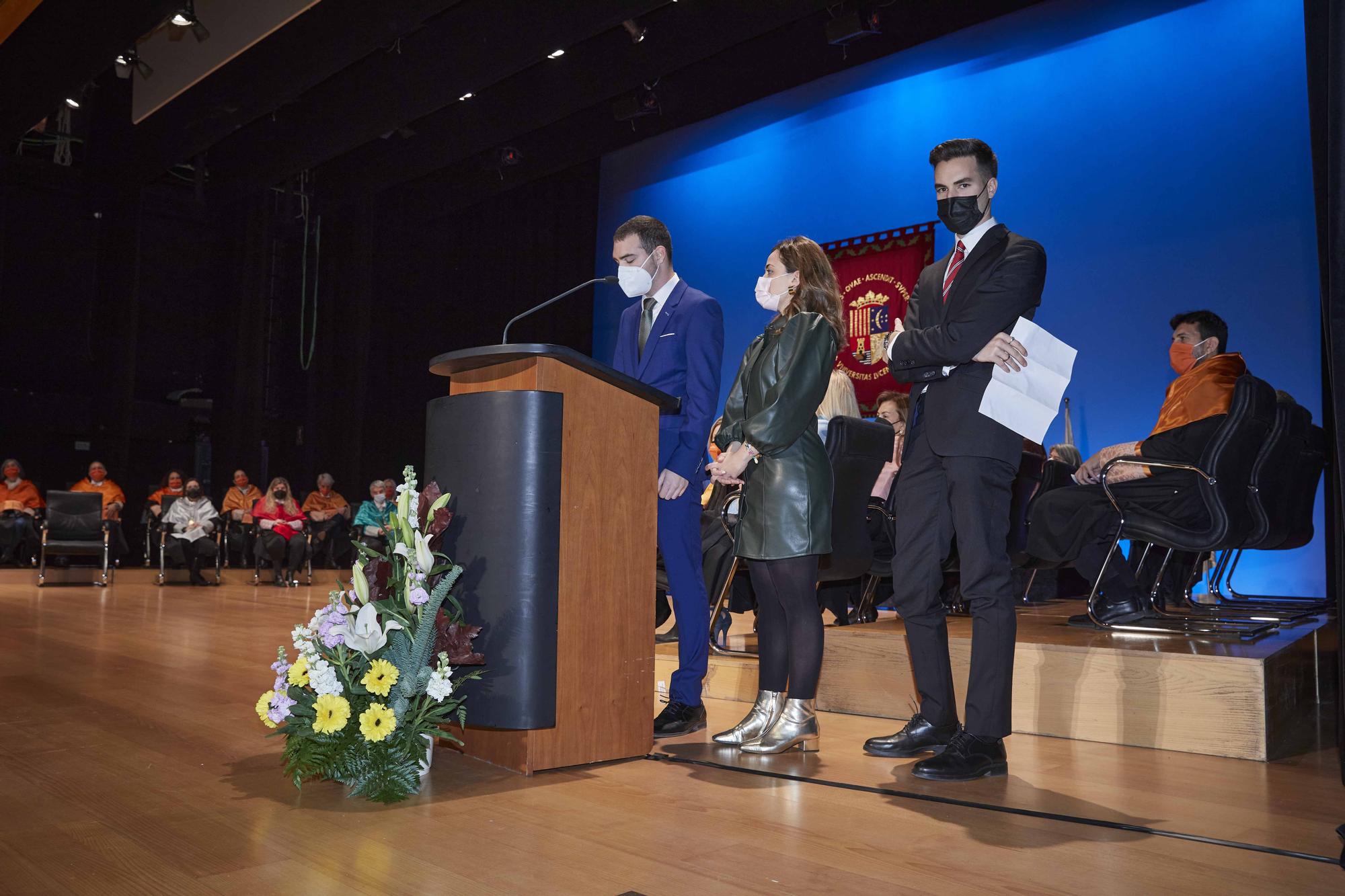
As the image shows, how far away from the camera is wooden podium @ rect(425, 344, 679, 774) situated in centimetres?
221

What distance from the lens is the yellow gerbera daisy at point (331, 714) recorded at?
197 cm

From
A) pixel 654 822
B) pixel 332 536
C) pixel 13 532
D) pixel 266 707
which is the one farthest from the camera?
pixel 332 536

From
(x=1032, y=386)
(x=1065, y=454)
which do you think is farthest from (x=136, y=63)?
(x=1032, y=386)

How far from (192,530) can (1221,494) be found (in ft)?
28.2

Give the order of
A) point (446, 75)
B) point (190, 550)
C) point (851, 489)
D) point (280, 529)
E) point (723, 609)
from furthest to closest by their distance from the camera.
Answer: point (280, 529) < point (190, 550) < point (446, 75) < point (723, 609) < point (851, 489)

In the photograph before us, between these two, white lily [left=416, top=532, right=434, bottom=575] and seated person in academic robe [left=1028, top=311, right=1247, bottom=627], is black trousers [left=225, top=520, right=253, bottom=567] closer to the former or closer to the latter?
seated person in academic robe [left=1028, top=311, right=1247, bottom=627]

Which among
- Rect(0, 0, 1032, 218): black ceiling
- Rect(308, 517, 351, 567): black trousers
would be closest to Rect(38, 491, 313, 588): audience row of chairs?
Rect(308, 517, 351, 567): black trousers

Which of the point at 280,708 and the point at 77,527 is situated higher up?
the point at 77,527

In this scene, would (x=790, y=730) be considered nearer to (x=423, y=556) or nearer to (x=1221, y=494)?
(x=423, y=556)

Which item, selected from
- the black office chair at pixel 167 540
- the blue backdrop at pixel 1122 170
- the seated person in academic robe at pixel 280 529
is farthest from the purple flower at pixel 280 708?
the seated person in academic robe at pixel 280 529


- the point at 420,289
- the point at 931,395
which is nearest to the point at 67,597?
the point at 420,289

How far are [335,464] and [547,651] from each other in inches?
418

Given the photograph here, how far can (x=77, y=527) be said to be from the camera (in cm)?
891

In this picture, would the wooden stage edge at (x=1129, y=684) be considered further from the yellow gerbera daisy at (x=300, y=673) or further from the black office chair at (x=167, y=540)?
the black office chair at (x=167, y=540)
